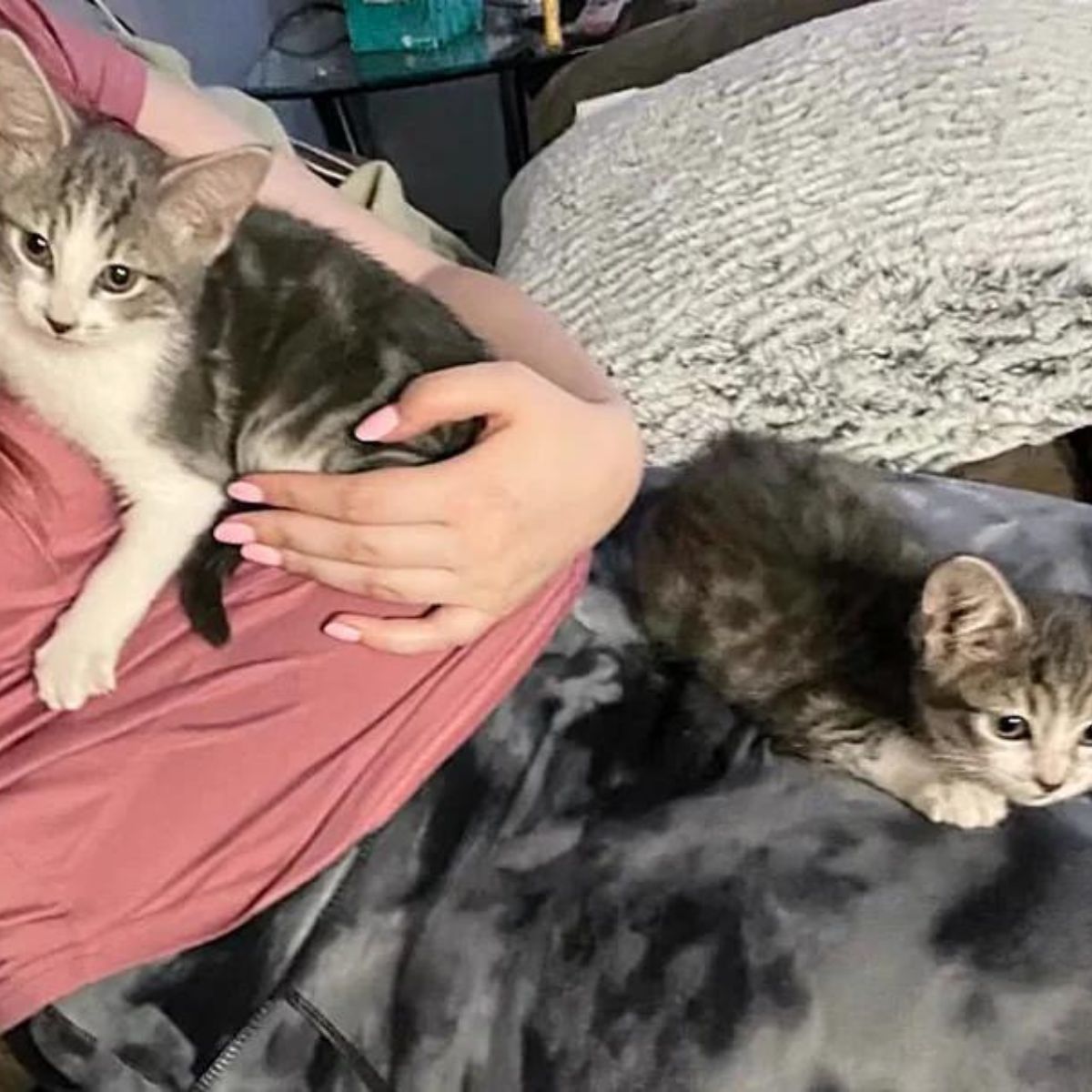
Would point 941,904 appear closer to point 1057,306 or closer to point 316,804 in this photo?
point 316,804

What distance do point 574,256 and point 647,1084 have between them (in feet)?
2.30

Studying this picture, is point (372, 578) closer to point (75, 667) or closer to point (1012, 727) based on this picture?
point (75, 667)

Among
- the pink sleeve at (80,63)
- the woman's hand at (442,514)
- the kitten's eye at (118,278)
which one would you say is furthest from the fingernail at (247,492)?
the pink sleeve at (80,63)

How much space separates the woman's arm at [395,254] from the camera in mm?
1233

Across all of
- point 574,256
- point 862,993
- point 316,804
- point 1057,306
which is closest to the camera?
point 862,993

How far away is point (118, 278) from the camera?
1114 mm

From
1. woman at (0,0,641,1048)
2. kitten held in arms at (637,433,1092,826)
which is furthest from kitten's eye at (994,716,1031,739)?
woman at (0,0,641,1048)

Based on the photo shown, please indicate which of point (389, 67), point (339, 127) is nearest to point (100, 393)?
point (389, 67)

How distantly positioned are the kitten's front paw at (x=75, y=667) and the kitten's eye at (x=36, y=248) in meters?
0.22

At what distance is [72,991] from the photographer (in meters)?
1.04

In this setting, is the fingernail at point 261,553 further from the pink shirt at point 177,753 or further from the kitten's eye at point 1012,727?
the kitten's eye at point 1012,727

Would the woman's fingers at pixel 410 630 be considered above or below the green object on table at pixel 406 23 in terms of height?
above

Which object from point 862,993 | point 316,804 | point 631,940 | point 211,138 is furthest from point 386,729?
point 211,138

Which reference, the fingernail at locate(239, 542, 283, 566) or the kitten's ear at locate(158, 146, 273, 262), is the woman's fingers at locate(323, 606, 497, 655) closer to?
the fingernail at locate(239, 542, 283, 566)
